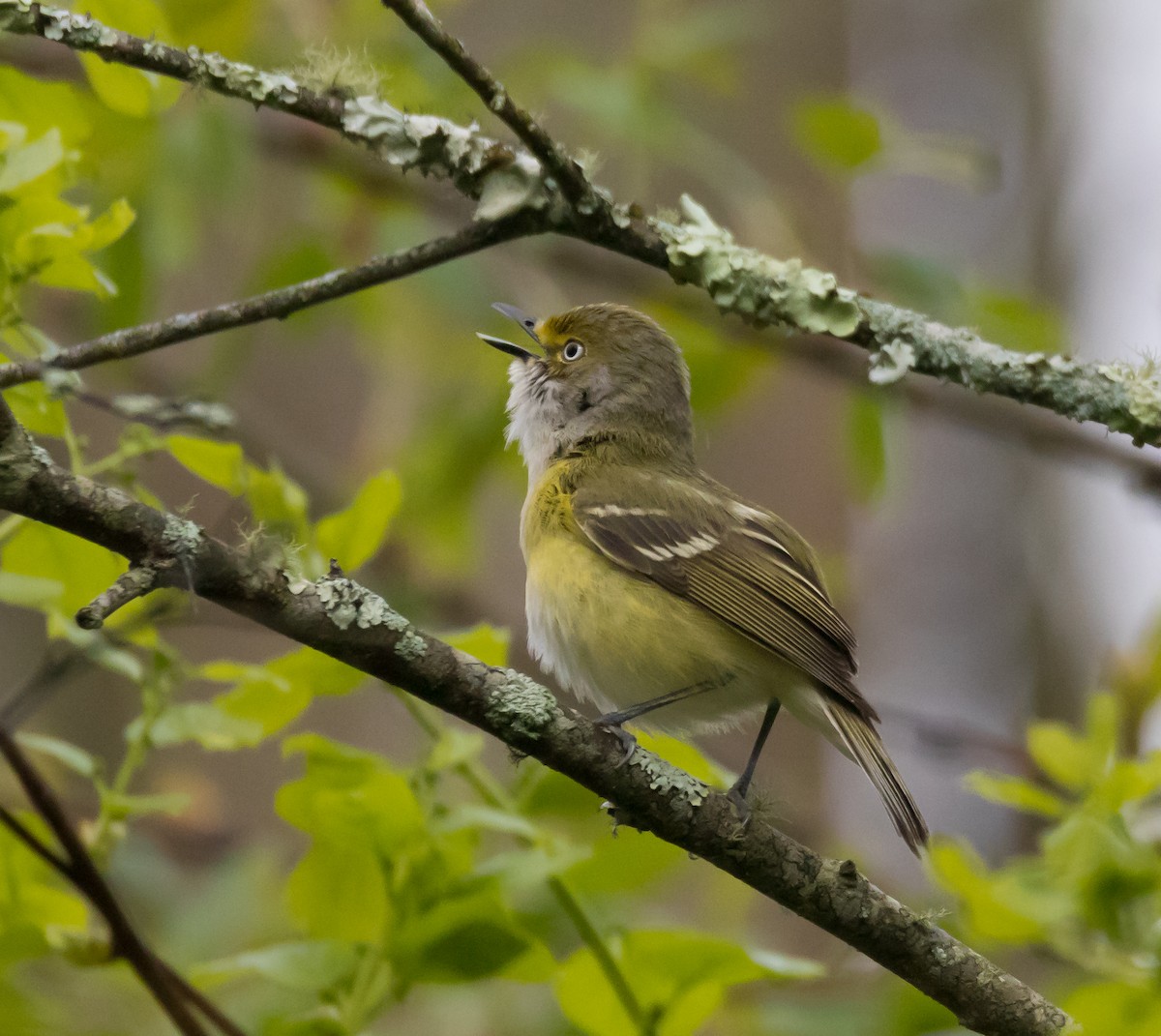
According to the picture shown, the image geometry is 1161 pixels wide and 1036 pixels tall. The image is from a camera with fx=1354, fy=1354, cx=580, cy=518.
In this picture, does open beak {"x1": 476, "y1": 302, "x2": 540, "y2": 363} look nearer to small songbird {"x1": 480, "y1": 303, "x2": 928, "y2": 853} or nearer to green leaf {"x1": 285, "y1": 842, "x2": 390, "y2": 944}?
small songbird {"x1": 480, "y1": 303, "x2": 928, "y2": 853}

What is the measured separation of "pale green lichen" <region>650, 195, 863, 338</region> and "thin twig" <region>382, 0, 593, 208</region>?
287 mm

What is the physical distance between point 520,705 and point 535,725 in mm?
44

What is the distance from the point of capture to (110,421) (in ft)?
22.3

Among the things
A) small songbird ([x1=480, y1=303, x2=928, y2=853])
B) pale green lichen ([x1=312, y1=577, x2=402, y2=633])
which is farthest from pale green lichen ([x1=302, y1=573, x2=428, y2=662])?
small songbird ([x1=480, y1=303, x2=928, y2=853])

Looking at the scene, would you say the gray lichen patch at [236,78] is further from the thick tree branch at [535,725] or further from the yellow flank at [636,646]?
the yellow flank at [636,646]

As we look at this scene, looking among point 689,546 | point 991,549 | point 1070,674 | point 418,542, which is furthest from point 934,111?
point 689,546

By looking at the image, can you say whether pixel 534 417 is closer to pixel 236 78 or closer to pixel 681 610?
pixel 681 610

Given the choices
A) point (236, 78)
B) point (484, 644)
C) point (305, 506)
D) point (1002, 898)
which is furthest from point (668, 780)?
point (236, 78)

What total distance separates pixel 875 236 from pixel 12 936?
288 inches

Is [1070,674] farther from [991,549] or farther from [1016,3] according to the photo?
[1016,3]

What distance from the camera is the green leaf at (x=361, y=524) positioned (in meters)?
2.44

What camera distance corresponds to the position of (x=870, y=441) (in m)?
3.83

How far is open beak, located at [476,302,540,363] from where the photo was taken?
13.9 ft

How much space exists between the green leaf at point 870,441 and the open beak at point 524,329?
3.44 ft
